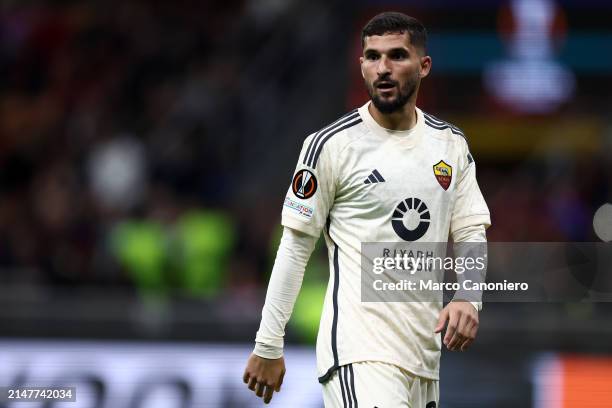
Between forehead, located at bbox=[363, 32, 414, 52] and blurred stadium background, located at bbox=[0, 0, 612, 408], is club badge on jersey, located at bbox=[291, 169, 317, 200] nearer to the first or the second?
forehead, located at bbox=[363, 32, 414, 52]

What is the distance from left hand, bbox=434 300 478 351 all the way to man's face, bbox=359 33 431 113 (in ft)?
2.60

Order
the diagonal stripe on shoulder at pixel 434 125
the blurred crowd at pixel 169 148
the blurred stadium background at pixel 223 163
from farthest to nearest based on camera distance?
the blurred crowd at pixel 169 148 < the blurred stadium background at pixel 223 163 < the diagonal stripe on shoulder at pixel 434 125

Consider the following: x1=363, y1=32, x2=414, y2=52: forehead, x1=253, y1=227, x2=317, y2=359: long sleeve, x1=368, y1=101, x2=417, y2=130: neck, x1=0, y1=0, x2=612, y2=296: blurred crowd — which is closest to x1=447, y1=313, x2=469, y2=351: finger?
x1=253, y1=227, x2=317, y2=359: long sleeve

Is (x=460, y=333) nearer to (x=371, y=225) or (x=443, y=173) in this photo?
(x=371, y=225)

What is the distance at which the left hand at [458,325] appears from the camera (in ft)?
14.4

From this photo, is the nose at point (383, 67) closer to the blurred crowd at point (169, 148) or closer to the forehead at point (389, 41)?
the forehead at point (389, 41)

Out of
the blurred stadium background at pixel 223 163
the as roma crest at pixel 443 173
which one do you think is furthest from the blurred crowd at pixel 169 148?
the as roma crest at pixel 443 173

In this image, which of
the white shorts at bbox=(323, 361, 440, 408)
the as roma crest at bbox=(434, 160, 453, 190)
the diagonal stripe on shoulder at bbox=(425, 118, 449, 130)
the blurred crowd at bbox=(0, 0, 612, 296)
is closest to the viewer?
the white shorts at bbox=(323, 361, 440, 408)

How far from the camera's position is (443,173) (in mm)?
4605

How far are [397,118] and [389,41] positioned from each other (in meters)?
0.31

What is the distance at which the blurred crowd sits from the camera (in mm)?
11172

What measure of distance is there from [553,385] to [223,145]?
6559 millimetres

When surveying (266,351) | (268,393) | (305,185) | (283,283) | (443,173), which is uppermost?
(443,173)

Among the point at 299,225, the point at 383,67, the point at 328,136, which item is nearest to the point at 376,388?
the point at 299,225
